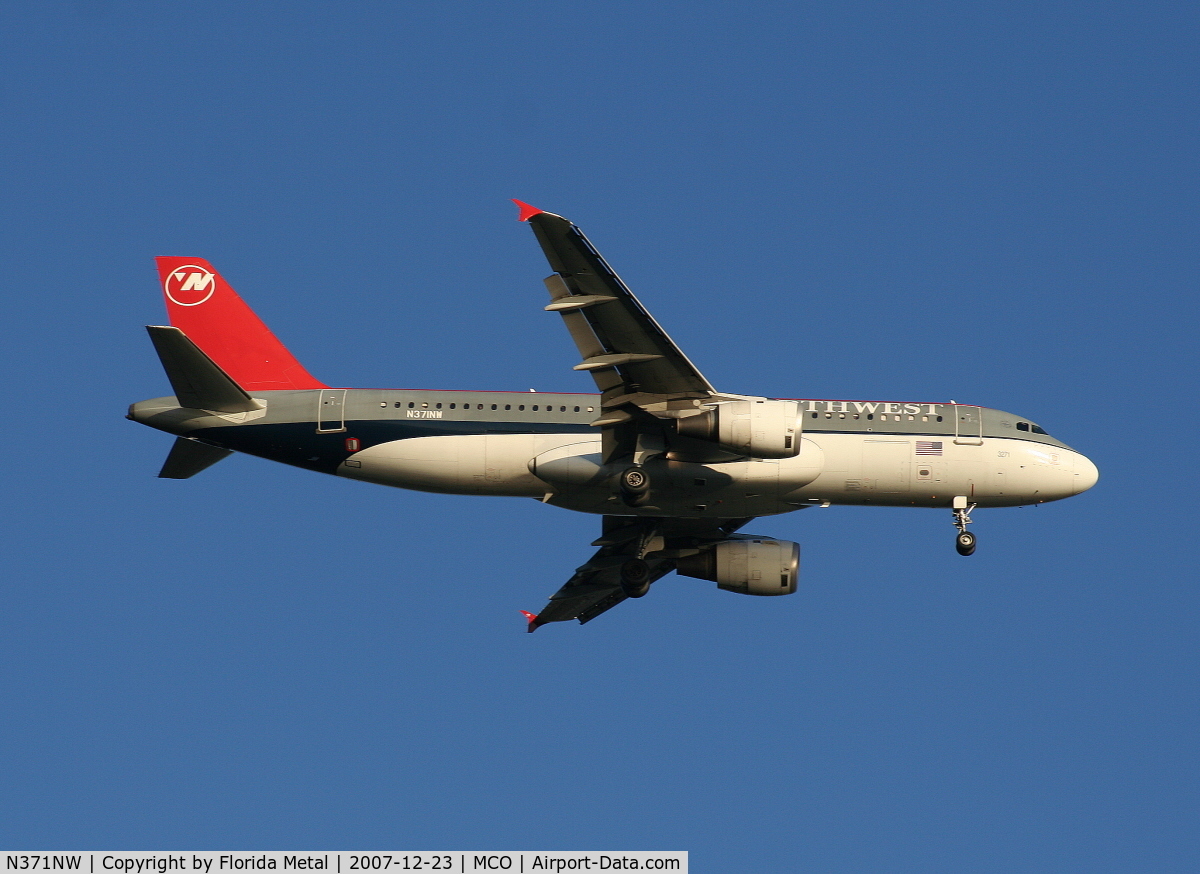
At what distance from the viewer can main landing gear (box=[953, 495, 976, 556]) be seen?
149 ft

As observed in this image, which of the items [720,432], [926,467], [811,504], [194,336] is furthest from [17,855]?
[926,467]

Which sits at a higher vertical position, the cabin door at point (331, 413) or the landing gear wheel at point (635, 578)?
the cabin door at point (331, 413)

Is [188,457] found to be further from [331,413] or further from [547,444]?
[547,444]

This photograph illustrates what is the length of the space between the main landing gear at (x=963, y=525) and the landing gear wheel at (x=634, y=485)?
31.5 ft

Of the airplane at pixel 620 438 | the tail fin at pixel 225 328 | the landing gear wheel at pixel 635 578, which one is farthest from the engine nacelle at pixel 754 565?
the tail fin at pixel 225 328

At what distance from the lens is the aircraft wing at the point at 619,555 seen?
48438mm

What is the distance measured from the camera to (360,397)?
148 ft

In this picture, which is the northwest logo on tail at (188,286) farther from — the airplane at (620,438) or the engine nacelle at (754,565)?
the engine nacelle at (754,565)

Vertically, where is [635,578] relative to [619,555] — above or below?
below

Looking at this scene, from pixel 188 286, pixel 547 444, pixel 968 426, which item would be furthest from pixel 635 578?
pixel 188 286

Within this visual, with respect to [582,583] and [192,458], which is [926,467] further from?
[192,458]

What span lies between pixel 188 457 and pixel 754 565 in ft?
57.4

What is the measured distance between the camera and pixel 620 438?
43.2m

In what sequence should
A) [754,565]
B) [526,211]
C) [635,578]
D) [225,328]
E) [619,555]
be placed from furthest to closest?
[619,555] < [754,565] < [635,578] < [225,328] < [526,211]
